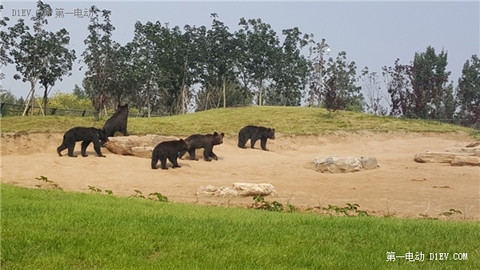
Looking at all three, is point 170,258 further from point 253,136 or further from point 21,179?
point 253,136

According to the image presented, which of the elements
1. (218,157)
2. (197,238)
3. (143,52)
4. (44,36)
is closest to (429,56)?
(143,52)

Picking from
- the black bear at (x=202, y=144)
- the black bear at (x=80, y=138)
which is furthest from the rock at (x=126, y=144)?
the black bear at (x=202, y=144)

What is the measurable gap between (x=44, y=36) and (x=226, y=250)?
43503 mm

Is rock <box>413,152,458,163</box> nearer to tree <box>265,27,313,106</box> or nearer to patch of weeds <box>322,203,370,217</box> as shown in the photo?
patch of weeds <box>322,203,370,217</box>

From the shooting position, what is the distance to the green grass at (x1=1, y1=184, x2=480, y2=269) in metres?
5.05

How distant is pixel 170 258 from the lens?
17.0 feet

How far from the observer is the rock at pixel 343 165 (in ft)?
62.5

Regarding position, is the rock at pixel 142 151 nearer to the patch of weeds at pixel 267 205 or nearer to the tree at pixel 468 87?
the patch of weeds at pixel 267 205

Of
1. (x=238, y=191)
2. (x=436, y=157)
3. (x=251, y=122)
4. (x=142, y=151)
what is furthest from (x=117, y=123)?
(x=436, y=157)

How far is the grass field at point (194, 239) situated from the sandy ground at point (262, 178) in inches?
159

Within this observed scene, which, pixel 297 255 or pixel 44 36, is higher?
pixel 44 36

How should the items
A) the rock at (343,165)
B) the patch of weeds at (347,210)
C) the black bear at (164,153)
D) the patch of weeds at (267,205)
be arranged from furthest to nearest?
the rock at (343,165) → the black bear at (164,153) → the patch of weeds at (267,205) → the patch of weeds at (347,210)

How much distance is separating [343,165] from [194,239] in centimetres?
1381

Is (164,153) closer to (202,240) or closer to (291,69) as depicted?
(202,240)
